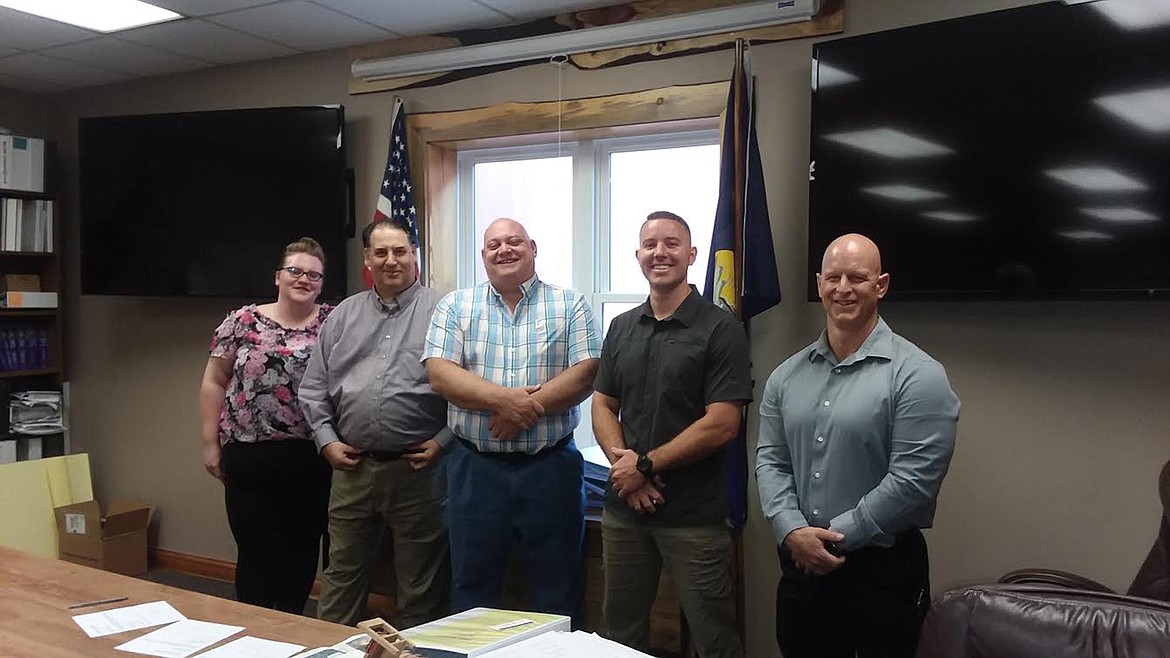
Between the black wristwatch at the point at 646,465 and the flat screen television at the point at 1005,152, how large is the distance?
921 millimetres

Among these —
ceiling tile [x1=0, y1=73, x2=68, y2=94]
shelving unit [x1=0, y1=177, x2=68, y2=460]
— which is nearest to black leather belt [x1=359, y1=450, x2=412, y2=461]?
shelving unit [x1=0, y1=177, x2=68, y2=460]

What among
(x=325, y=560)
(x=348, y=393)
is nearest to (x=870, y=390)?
(x=348, y=393)

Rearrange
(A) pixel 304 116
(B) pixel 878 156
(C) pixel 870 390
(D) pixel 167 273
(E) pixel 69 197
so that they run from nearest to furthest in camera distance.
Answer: (C) pixel 870 390 → (B) pixel 878 156 → (A) pixel 304 116 → (D) pixel 167 273 → (E) pixel 69 197

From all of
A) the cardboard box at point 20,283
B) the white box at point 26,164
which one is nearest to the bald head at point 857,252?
the white box at point 26,164

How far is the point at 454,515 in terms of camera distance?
268 centimetres

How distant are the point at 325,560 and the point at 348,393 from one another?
1.39 m

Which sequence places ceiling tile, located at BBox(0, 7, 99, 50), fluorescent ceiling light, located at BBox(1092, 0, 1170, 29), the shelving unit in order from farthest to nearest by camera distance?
the shelving unit, ceiling tile, located at BBox(0, 7, 99, 50), fluorescent ceiling light, located at BBox(1092, 0, 1170, 29)

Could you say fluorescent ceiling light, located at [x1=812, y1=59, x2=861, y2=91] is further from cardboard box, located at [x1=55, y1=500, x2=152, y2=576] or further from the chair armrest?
cardboard box, located at [x1=55, y1=500, x2=152, y2=576]

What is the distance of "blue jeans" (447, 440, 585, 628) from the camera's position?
8.50ft

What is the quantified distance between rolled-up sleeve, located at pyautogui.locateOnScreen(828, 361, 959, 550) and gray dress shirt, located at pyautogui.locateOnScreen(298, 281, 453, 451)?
1.42m

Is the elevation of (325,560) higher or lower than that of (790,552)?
lower

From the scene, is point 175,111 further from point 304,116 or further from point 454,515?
point 454,515

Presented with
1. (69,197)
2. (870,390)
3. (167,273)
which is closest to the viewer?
(870,390)

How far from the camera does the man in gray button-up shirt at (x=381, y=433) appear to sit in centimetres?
278
